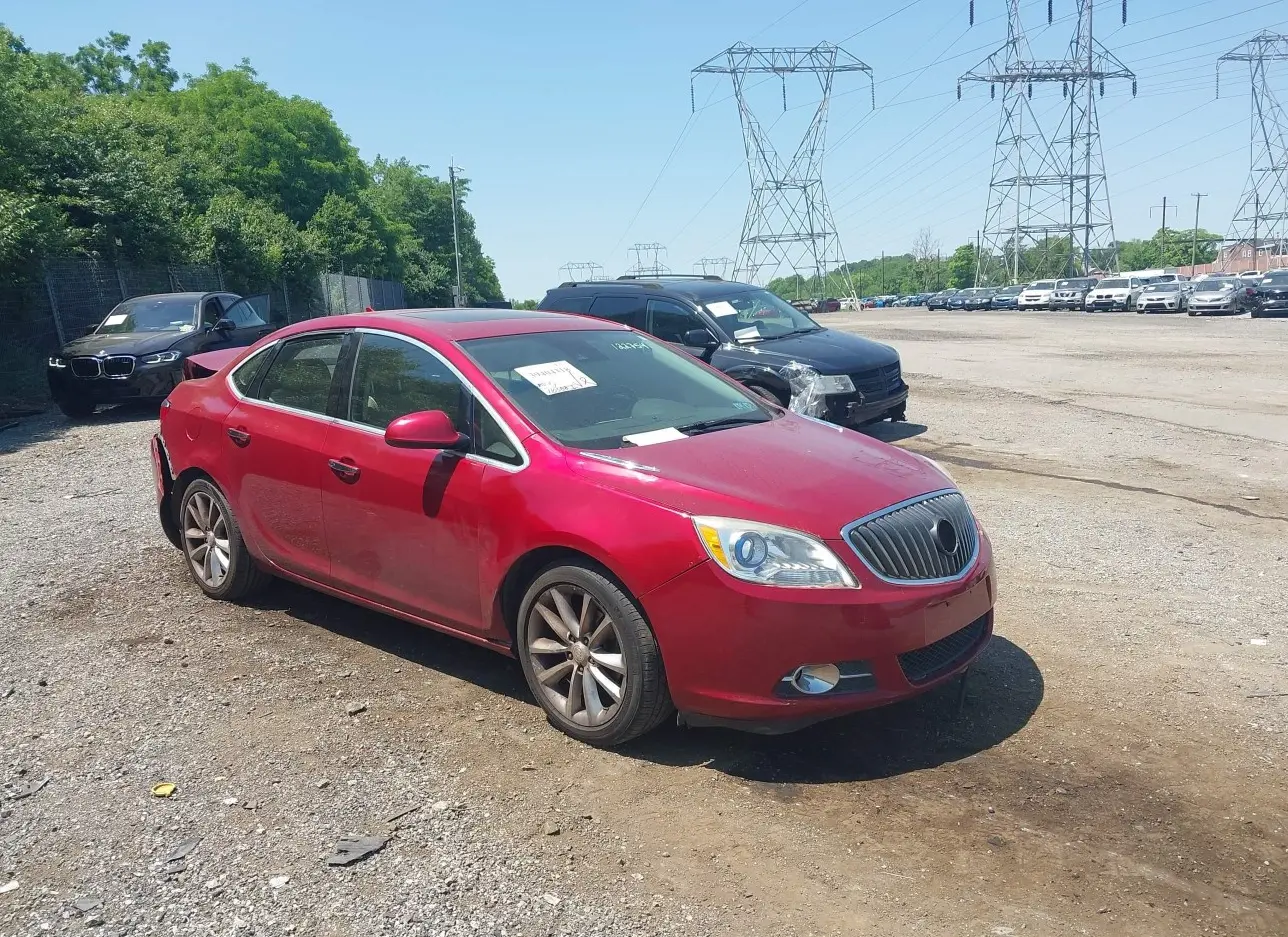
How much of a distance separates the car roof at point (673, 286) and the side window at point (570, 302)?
122mm

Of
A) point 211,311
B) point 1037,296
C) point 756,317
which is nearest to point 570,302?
point 756,317

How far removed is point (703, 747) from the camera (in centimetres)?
Result: 404

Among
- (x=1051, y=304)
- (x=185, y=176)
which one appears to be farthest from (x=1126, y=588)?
(x=1051, y=304)

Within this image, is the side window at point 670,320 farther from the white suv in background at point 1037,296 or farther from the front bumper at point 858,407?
the white suv in background at point 1037,296

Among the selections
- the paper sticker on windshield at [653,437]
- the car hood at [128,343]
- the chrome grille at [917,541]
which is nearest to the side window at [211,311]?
the car hood at [128,343]

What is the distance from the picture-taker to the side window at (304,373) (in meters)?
5.14

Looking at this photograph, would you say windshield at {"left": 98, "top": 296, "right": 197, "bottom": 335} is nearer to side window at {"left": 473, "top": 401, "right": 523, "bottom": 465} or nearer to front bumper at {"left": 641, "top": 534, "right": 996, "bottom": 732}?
side window at {"left": 473, "top": 401, "right": 523, "bottom": 465}

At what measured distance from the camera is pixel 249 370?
5.65 metres

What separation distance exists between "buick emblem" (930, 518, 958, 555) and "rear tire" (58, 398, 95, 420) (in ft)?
42.9

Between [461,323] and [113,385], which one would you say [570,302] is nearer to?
[113,385]

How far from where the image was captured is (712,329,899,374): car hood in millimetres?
10406

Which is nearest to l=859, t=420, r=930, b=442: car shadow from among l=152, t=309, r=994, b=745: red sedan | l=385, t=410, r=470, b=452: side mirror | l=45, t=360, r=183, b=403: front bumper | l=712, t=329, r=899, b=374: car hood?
l=712, t=329, r=899, b=374: car hood

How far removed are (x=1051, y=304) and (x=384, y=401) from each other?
59.4 meters

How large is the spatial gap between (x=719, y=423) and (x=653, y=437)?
19.2 inches
